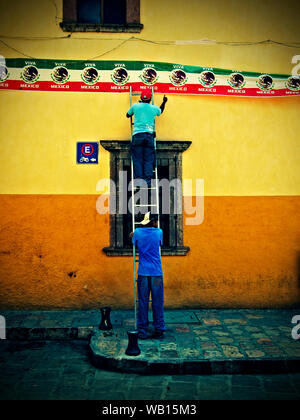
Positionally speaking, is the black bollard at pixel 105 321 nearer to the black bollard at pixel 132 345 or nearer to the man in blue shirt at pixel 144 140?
the black bollard at pixel 132 345

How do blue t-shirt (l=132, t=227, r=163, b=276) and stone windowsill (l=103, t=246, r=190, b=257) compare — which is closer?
blue t-shirt (l=132, t=227, r=163, b=276)

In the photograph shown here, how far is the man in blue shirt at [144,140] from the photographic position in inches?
209

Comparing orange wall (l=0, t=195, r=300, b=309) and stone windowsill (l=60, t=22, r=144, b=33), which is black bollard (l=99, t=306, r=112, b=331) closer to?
orange wall (l=0, t=195, r=300, b=309)

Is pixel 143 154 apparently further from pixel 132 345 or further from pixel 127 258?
pixel 132 345

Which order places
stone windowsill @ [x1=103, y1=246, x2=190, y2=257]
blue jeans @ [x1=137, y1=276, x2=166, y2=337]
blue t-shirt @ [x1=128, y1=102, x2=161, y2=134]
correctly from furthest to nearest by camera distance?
1. stone windowsill @ [x1=103, y1=246, x2=190, y2=257]
2. blue t-shirt @ [x1=128, y1=102, x2=161, y2=134]
3. blue jeans @ [x1=137, y1=276, x2=166, y2=337]

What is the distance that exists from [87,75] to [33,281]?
414 cm

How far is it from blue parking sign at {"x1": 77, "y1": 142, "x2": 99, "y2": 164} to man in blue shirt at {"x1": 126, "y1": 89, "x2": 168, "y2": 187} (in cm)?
103

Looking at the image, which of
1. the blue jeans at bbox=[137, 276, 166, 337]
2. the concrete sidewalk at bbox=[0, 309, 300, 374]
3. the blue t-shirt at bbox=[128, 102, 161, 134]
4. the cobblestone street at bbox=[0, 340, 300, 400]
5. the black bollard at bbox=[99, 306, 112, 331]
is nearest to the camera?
the cobblestone street at bbox=[0, 340, 300, 400]

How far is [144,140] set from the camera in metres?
5.32

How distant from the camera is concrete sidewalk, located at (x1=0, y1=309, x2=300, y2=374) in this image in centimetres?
397

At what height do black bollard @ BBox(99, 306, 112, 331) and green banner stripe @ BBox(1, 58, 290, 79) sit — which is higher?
green banner stripe @ BBox(1, 58, 290, 79)

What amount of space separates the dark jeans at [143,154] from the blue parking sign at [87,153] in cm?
103

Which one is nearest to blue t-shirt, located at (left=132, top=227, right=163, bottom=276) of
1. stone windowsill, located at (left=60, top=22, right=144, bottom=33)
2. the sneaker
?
the sneaker
